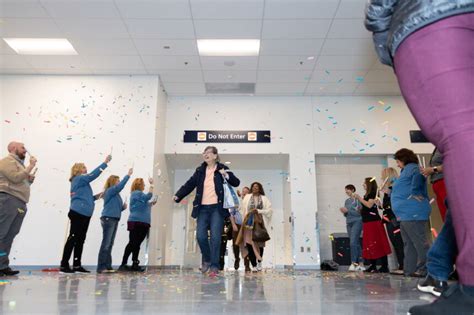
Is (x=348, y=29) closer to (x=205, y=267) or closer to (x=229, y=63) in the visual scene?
(x=229, y=63)

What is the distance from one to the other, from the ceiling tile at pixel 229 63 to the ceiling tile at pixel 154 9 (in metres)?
1.33

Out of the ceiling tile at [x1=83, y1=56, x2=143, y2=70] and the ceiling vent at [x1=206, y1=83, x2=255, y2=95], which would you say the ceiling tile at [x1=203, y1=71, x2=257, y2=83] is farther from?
the ceiling tile at [x1=83, y1=56, x2=143, y2=70]

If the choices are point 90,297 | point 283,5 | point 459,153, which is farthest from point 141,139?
point 459,153

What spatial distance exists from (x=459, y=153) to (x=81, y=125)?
23.1 ft

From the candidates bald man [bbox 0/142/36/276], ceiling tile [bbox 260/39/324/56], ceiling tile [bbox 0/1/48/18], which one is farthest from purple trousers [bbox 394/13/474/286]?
ceiling tile [bbox 0/1/48/18]

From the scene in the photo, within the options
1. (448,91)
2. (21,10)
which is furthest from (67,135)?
(448,91)

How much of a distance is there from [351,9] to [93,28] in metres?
3.90

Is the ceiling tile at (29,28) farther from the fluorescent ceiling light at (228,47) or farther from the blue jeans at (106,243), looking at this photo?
the blue jeans at (106,243)

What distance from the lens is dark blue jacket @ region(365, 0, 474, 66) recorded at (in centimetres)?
107

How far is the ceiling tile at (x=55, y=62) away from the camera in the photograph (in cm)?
676

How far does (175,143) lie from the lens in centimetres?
794

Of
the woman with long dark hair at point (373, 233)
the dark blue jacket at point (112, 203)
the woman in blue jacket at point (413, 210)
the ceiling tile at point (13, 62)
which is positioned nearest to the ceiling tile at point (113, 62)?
the ceiling tile at point (13, 62)

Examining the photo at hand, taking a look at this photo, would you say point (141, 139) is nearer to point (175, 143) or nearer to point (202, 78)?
point (175, 143)

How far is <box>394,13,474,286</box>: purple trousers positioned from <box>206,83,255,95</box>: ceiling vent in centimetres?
677
